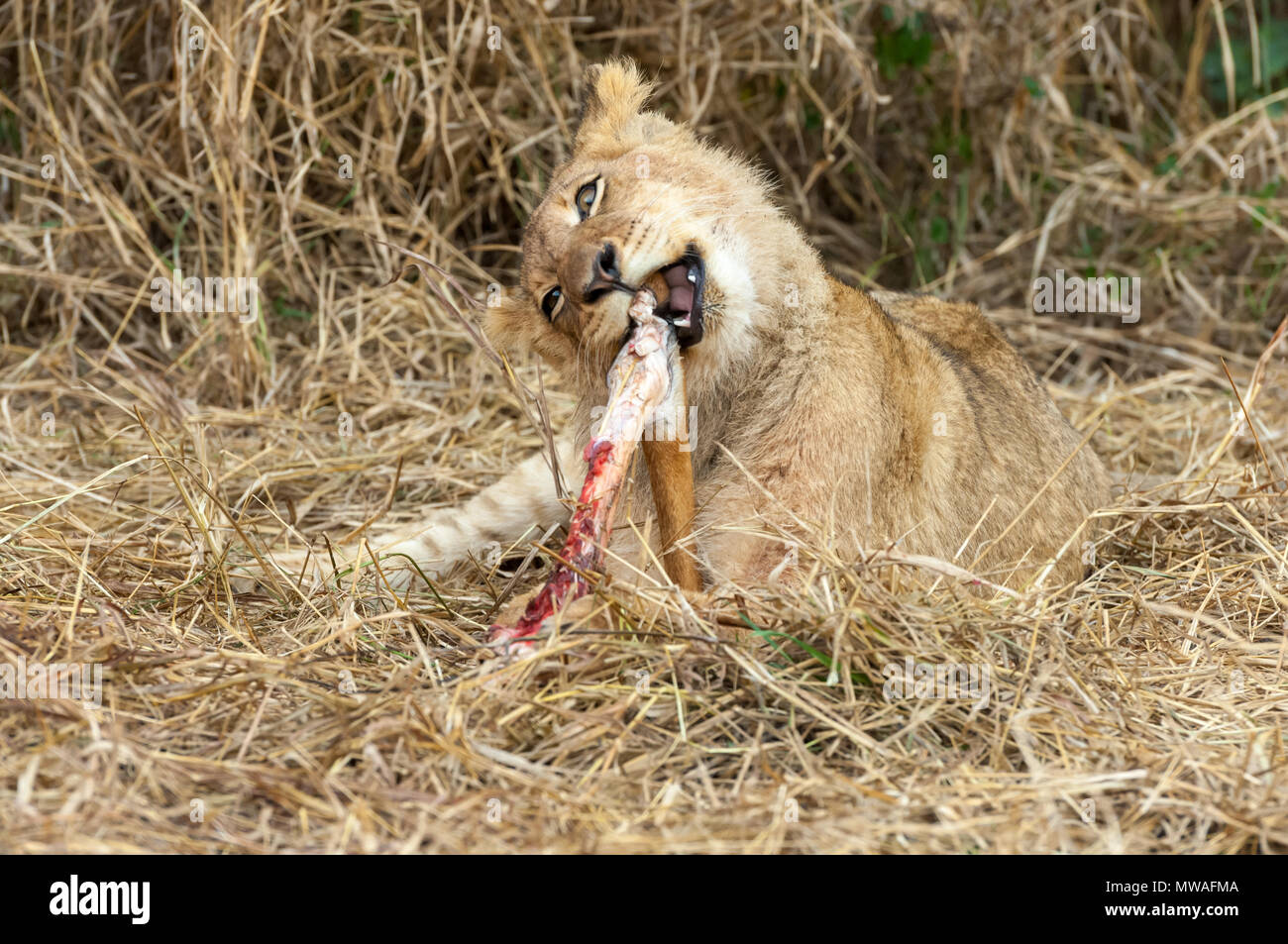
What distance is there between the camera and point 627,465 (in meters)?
3.16

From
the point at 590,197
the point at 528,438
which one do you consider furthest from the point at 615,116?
the point at 528,438

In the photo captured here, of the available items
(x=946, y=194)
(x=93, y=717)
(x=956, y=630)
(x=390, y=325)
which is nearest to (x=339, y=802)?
(x=93, y=717)

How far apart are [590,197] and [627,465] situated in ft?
3.13

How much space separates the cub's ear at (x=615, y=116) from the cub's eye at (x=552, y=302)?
0.52 meters

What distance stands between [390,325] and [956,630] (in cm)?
347

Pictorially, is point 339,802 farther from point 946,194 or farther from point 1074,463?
point 946,194

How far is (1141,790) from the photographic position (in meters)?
2.69

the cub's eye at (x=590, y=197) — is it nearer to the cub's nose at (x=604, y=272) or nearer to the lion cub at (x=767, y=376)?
the lion cub at (x=767, y=376)

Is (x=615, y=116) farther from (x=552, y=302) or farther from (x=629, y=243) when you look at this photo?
(x=629, y=243)

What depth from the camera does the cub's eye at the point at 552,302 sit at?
3.73 m

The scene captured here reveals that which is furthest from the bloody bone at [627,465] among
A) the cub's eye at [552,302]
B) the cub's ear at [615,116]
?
the cub's ear at [615,116]

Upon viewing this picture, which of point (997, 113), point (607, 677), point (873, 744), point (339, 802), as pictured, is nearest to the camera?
point (339, 802)

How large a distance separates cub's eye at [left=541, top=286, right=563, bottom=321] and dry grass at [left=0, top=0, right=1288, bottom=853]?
754 mm

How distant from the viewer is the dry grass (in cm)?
263
